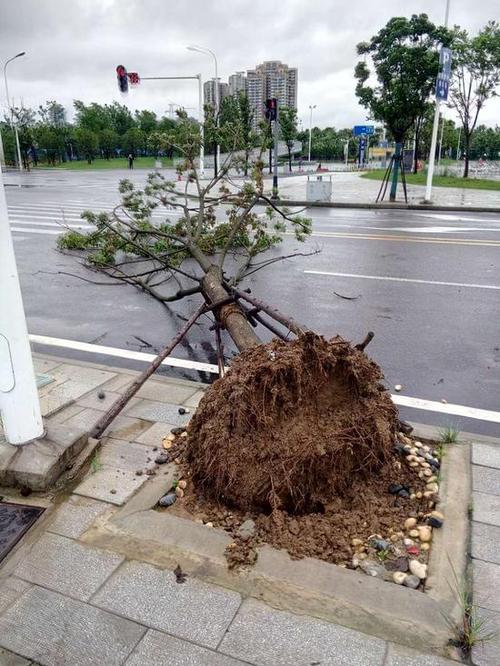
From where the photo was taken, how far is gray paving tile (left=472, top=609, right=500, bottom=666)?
6.89ft

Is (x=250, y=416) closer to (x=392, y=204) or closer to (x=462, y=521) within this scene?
(x=462, y=521)

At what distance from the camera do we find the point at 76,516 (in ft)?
9.90

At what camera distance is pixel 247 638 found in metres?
2.21

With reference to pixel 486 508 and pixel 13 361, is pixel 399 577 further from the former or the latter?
pixel 13 361

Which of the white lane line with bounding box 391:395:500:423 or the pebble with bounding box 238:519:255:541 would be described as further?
the white lane line with bounding box 391:395:500:423

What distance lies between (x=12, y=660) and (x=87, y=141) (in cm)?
6960

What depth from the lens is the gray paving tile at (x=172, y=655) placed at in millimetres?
2119

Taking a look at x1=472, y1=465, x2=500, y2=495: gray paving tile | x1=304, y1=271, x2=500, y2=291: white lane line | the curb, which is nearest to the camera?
x1=472, y1=465, x2=500, y2=495: gray paving tile

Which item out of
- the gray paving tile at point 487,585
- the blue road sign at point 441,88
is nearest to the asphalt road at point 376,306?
the gray paving tile at point 487,585

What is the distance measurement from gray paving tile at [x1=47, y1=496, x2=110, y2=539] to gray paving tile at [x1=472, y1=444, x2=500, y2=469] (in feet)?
7.64

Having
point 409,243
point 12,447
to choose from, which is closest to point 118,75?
point 409,243

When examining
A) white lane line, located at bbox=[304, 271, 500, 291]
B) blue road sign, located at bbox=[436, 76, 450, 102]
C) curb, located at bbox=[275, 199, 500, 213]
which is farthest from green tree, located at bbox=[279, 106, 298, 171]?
white lane line, located at bbox=[304, 271, 500, 291]

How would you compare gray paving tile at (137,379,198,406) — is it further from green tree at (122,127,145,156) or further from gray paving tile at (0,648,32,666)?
green tree at (122,127,145,156)

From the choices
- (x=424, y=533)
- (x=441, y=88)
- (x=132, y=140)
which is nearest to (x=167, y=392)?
(x=424, y=533)
